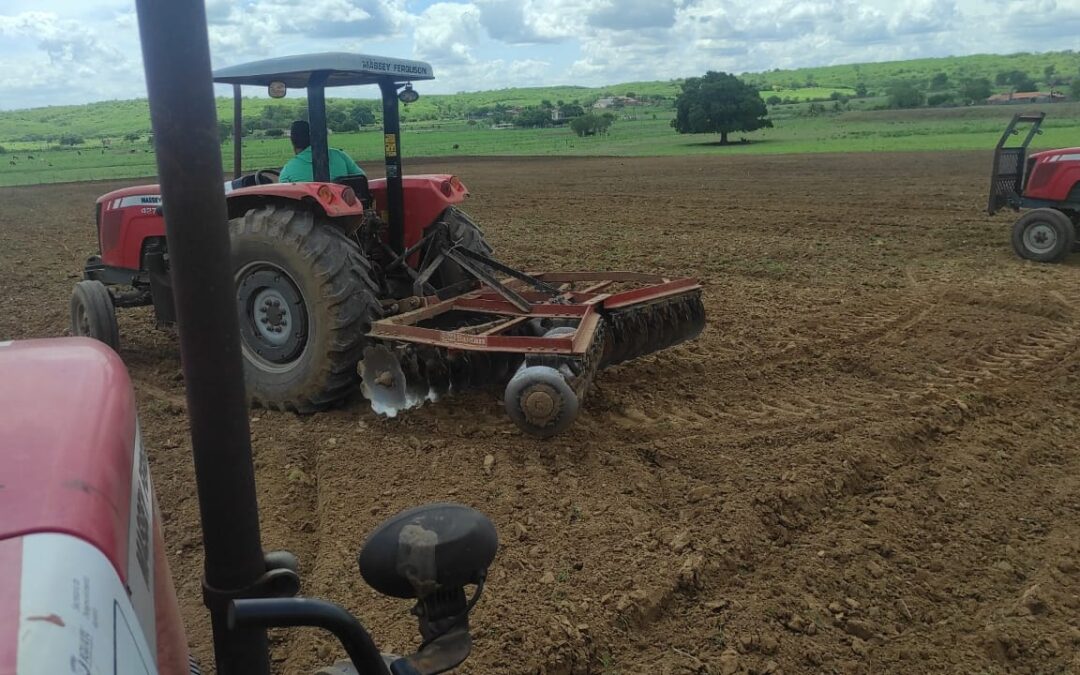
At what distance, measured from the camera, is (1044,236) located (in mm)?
9359

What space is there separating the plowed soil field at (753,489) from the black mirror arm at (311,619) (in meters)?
1.57

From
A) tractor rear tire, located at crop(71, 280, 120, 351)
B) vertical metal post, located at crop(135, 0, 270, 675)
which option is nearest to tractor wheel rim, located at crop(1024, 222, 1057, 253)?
tractor rear tire, located at crop(71, 280, 120, 351)

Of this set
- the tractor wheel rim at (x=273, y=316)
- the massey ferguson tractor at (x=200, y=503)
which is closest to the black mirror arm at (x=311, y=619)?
the massey ferguson tractor at (x=200, y=503)

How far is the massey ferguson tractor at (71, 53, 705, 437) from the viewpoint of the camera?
183 inches

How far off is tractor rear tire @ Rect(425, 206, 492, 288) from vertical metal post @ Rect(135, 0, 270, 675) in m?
4.50

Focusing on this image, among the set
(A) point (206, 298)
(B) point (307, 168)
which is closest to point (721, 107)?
(B) point (307, 168)

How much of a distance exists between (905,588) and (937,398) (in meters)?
2.16

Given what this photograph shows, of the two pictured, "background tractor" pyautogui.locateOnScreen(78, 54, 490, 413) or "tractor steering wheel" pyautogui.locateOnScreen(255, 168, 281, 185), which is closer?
"background tractor" pyautogui.locateOnScreen(78, 54, 490, 413)

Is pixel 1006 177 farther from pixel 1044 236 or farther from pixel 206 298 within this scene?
pixel 206 298

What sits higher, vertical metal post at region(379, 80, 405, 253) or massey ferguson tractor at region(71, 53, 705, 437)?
vertical metal post at region(379, 80, 405, 253)

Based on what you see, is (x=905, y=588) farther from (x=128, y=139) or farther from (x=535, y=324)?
(x=128, y=139)

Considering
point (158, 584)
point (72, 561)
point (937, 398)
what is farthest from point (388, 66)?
point (72, 561)

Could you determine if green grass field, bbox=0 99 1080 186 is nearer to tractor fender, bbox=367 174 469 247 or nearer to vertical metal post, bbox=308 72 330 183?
tractor fender, bbox=367 174 469 247

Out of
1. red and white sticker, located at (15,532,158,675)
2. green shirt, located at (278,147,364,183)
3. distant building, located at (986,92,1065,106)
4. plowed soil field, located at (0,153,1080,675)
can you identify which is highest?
distant building, located at (986,92,1065,106)
